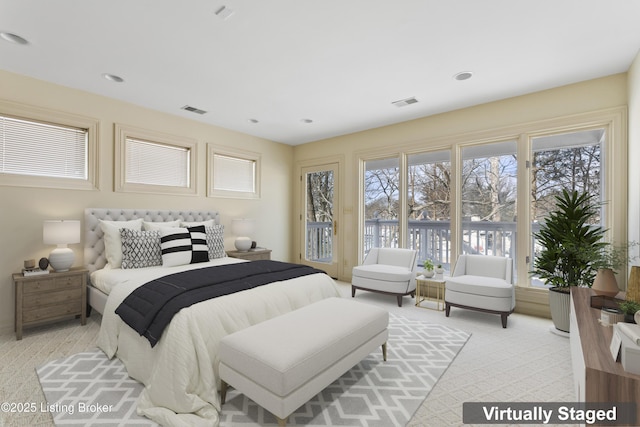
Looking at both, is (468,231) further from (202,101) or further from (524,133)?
(202,101)

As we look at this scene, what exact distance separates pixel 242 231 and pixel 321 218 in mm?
1733

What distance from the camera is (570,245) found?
3027mm

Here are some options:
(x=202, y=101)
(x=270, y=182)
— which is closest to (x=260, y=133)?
(x=270, y=182)

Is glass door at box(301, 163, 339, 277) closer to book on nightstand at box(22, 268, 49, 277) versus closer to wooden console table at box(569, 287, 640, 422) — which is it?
book on nightstand at box(22, 268, 49, 277)

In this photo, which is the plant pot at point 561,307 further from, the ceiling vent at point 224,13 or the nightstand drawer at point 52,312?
the nightstand drawer at point 52,312

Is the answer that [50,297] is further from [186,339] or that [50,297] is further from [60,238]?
[186,339]

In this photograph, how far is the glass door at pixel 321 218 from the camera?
5.82 metres

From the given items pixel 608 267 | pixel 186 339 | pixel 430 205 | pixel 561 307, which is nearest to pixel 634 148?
pixel 608 267

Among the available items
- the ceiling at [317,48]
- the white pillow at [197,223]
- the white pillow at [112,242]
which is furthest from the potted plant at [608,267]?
the white pillow at [112,242]

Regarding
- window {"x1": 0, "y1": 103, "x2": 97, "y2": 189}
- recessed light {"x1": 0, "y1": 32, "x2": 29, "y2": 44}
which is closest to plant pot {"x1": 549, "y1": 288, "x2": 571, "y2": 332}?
window {"x1": 0, "y1": 103, "x2": 97, "y2": 189}

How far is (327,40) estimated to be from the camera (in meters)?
2.61

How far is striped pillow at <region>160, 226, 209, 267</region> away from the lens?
349cm

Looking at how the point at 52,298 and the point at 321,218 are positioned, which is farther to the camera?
the point at 321,218

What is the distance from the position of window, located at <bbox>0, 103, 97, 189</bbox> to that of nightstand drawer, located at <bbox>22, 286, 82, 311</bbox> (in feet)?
4.03
